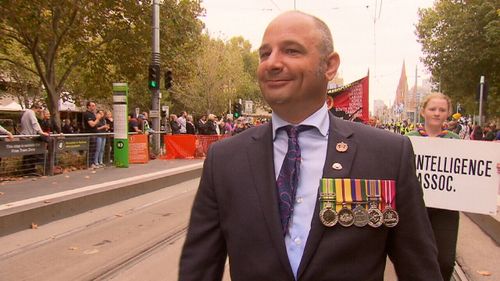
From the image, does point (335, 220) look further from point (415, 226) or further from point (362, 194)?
point (415, 226)

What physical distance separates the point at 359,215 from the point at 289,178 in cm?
25

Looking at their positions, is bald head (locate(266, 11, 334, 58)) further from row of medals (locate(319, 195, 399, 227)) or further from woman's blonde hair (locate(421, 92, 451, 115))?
woman's blonde hair (locate(421, 92, 451, 115))

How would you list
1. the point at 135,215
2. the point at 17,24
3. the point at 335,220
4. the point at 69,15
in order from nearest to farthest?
the point at 335,220, the point at 135,215, the point at 17,24, the point at 69,15

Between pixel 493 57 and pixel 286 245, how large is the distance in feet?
88.1

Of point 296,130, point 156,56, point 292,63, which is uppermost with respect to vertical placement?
point 156,56

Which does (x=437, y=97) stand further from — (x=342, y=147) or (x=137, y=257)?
(x=137, y=257)

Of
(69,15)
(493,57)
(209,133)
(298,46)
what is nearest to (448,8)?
(493,57)

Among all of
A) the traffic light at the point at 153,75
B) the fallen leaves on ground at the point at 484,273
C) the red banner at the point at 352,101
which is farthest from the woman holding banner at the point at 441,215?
the traffic light at the point at 153,75

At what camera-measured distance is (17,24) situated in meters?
13.5

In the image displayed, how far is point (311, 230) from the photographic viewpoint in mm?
1479

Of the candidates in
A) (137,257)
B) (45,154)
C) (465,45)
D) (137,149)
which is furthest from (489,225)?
(465,45)

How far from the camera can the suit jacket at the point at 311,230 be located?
1.48m

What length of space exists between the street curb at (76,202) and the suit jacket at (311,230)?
575 centimetres

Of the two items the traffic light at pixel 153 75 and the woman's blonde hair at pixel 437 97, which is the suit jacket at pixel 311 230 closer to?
the woman's blonde hair at pixel 437 97
